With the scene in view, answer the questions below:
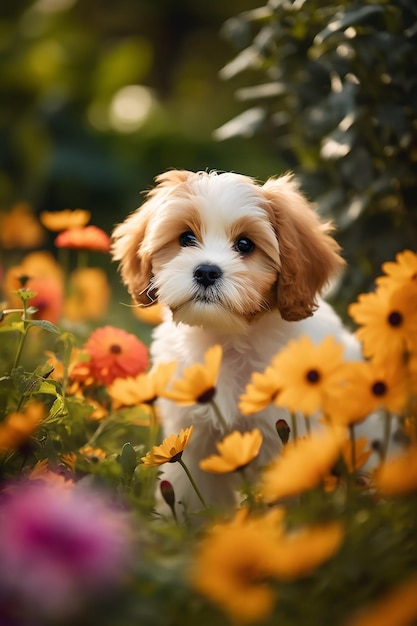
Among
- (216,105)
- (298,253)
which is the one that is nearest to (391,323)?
(298,253)

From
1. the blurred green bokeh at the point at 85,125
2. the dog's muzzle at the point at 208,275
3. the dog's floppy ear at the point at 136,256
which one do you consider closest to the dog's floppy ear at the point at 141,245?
the dog's floppy ear at the point at 136,256

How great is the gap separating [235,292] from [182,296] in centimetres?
15

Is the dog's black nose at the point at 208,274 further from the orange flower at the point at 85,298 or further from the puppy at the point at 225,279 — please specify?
the orange flower at the point at 85,298

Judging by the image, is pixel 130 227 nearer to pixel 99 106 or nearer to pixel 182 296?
pixel 182 296

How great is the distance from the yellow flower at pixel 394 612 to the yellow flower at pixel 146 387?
883 millimetres

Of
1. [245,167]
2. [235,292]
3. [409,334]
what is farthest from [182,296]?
[245,167]

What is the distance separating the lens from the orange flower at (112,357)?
8.33 ft

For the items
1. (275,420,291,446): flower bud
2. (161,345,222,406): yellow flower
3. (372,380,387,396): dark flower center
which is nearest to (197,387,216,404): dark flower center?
(161,345,222,406): yellow flower

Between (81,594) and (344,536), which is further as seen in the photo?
(344,536)

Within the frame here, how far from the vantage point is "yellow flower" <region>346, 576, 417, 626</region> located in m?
1.12

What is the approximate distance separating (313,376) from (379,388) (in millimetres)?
144

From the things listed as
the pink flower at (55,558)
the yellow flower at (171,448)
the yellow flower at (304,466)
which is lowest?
the yellow flower at (171,448)

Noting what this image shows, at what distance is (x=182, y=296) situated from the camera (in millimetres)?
2312

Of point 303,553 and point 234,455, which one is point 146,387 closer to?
point 234,455
